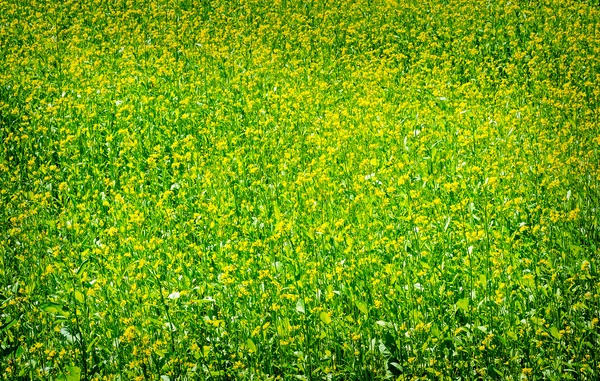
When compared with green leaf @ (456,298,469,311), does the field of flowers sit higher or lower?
lower

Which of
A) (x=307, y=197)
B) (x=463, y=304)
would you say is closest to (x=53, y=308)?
(x=307, y=197)

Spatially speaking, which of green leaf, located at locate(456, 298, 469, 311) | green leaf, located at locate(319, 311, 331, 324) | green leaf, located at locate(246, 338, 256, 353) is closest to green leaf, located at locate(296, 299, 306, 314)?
green leaf, located at locate(319, 311, 331, 324)

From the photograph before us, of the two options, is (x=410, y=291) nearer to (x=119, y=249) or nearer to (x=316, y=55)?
(x=119, y=249)

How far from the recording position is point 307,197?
5785 mm

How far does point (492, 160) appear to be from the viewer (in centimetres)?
609

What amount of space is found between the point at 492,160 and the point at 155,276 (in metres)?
2.90

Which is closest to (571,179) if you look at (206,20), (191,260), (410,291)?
(410,291)

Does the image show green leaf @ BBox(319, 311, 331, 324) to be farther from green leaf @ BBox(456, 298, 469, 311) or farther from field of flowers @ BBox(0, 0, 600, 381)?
green leaf @ BBox(456, 298, 469, 311)

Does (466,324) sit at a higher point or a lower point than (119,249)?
higher

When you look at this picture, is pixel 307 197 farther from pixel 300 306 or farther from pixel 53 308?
pixel 53 308

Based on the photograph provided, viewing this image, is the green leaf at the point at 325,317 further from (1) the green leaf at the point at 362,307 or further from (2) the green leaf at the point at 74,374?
(2) the green leaf at the point at 74,374

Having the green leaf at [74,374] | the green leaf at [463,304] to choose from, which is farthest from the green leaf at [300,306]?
the green leaf at [74,374]

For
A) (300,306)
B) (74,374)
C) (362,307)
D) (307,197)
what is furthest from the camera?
(307,197)

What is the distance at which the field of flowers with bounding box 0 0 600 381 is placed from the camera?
4238mm
